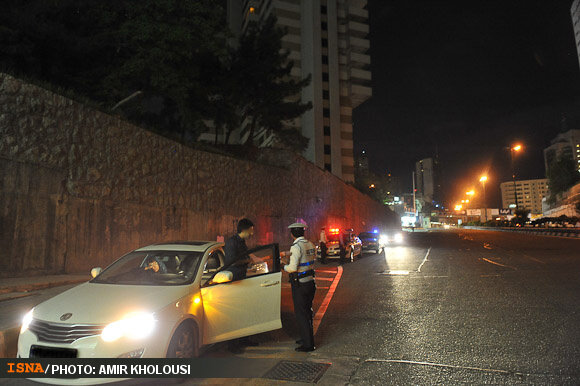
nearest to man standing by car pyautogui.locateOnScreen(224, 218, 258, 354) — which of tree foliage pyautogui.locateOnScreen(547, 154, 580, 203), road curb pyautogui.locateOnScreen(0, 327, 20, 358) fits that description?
road curb pyautogui.locateOnScreen(0, 327, 20, 358)

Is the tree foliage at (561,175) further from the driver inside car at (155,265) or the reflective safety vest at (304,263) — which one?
the driver inside car at (155,265)

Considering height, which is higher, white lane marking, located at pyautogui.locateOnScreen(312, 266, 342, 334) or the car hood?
the car hood

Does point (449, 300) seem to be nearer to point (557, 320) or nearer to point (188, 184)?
point (557, 320)

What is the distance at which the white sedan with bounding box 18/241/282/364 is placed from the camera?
3723 millimetres

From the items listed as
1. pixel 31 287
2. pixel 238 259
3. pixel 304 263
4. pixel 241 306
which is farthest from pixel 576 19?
pixel 31 287

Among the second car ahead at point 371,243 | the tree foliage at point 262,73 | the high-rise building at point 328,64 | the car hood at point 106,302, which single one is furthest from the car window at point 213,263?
the high-rise building at point 328,64

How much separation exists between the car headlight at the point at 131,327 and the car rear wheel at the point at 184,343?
0.32m

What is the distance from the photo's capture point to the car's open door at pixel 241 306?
4.74m

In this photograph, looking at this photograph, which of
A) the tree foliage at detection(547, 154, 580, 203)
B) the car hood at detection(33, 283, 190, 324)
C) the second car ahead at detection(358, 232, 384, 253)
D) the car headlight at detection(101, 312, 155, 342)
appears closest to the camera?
the car headlight at detection(101, 312, 155, 342)

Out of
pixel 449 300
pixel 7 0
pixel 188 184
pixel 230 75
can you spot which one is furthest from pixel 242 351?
pixel 230 75

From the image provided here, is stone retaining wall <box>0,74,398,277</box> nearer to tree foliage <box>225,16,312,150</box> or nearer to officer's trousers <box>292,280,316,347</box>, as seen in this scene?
tree foliage <box>225,16,312,150</box>

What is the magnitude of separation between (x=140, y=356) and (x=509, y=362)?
420 cm

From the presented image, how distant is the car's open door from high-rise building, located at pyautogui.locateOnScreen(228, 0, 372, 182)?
60.9 m

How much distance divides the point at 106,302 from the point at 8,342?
224 cm
